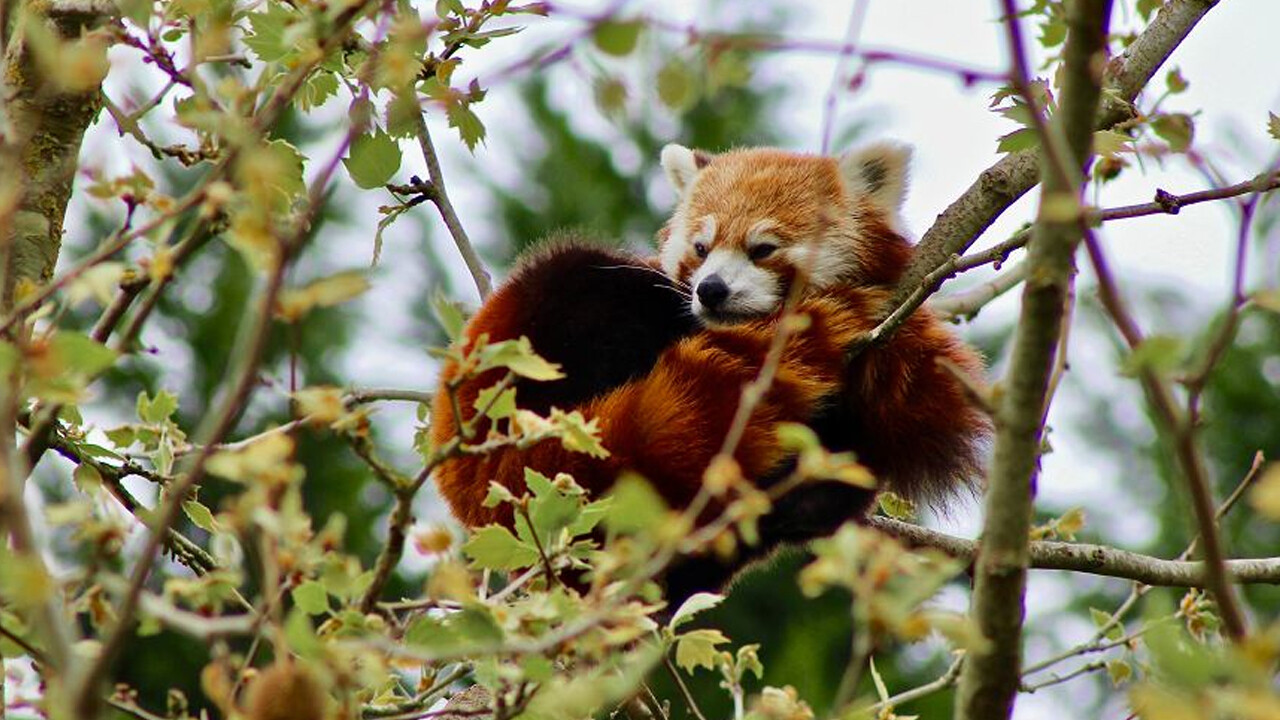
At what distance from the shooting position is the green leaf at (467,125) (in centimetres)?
254

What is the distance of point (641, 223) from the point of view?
35.0 ft

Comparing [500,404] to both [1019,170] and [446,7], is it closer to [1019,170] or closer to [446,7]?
[446,7]

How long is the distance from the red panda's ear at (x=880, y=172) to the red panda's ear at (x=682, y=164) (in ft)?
1.69

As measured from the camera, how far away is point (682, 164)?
14.0ft

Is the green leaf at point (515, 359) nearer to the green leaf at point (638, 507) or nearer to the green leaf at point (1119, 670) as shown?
the green leaf at point (638, 507)

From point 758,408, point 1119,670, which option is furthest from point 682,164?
point 1119,670

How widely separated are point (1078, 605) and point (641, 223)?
4.09 metres

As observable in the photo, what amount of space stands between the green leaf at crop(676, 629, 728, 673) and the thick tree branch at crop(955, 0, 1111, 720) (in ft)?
2.14

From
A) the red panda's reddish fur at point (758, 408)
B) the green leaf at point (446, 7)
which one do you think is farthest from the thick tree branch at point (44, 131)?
the red panda's reddish fur at point (758, 408)

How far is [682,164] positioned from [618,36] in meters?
2.84

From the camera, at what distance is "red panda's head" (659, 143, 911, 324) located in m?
3.37

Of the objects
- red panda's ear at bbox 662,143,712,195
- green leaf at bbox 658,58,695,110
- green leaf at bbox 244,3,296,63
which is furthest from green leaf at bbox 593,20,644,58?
red panda's ear at bbox 662,143,712,195

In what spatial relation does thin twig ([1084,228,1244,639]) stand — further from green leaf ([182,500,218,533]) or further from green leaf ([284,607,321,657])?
green leaf ([182,500,218,533])

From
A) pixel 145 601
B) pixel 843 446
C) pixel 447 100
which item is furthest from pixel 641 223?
pixel 145 601
